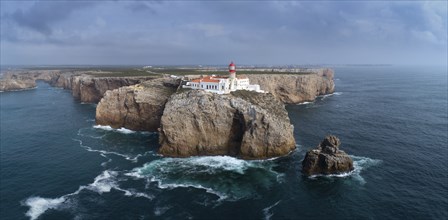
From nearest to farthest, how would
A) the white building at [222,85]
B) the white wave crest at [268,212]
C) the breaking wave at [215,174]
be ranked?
1. the white wave crest at [268,212]
2. the breaking wave at [215,174]
3. the white building at [222,85]

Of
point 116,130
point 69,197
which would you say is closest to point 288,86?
point 116,130

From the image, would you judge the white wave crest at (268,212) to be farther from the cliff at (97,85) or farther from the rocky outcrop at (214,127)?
the cliff at (97,85)

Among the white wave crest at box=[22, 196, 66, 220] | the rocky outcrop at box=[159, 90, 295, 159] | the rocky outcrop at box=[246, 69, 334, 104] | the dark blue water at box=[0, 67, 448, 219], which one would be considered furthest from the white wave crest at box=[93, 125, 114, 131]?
the rocky outcrop at box=[246, 69, 334, 104]

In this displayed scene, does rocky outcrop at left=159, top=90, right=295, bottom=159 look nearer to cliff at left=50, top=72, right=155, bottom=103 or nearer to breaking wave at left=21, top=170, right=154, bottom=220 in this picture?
breaking wave at left=21, top=170, right=154, bottom=220

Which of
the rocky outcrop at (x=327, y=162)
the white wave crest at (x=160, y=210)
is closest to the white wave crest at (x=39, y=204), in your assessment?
the white wave crest at (x=160, y=210)

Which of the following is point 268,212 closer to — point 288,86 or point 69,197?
point 69,197

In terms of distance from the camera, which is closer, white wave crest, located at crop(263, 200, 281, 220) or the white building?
white wave crest, located at crop(263, 200, 281, 220)
